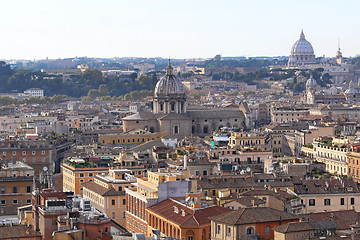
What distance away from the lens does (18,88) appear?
582 ft

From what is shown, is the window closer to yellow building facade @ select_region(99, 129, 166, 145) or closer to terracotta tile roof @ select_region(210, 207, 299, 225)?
terracotta tile roof @ select_region(210, 207, 299, 225)

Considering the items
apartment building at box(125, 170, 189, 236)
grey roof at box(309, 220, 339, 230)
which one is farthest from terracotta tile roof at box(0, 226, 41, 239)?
grey roof at box(309, 220, 339, 230)

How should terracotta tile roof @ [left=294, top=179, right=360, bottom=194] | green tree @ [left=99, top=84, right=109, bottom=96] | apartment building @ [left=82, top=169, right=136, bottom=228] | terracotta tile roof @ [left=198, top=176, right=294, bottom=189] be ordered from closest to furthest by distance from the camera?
terracotta tile roof @ [left=294, top=179, right=360, bottom=194]
terracotta tile roof @ [left=198, top=176, right=294, bottom=189]
apartment building @ [left=82, top=169, right=136, bottom=228]
green tree @ [left=99, top=84, right=109, bottom=96]

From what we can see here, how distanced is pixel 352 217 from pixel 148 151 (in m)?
23.8

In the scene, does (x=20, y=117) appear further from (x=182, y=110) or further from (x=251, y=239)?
(x=251, y=239)

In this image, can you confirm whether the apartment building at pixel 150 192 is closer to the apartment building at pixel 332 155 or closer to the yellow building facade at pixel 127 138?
the apartment building at pixel 332 155

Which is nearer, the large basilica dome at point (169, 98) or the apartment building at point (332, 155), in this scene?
the apartment building at point (332, 155)

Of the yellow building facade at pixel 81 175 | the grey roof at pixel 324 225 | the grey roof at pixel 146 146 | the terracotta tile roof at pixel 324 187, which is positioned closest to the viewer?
the grey roof at pixel 324 225

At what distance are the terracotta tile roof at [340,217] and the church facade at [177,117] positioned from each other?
4546cm

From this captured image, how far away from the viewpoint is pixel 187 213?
124ft

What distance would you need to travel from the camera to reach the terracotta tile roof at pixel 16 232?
34656mm

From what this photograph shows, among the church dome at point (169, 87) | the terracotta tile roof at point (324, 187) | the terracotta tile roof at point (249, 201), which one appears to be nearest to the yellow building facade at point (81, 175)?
the terracotta tile roof at point (324, 187)

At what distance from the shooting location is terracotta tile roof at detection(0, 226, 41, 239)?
34.7 meters

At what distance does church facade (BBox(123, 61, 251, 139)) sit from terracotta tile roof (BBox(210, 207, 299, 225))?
47.3 metres
